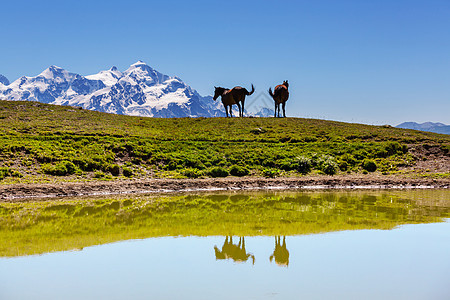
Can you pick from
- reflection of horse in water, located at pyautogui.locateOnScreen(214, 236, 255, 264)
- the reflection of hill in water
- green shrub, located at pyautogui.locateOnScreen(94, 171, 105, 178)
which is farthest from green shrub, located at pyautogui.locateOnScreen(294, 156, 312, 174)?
reflection of horse in water, located at pyautogui.locateOnScreen(214, 236, 255, 264)

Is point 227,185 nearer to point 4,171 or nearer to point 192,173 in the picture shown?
point 192,173

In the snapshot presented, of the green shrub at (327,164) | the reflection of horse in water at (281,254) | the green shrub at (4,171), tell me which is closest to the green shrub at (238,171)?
the green shrub at (327,164)

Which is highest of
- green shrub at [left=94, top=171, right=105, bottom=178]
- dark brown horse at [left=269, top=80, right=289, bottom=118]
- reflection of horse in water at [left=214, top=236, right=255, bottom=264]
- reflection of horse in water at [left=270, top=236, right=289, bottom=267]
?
dark brown horse at [left=269, top=80, right=289, bottom=118]

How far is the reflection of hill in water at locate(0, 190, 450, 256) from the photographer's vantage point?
13.4 metres

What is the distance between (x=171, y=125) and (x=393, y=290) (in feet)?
142

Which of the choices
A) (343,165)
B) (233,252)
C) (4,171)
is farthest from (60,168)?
(343,165)

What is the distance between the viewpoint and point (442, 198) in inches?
859

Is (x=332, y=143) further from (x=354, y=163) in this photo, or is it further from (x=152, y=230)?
(x=152, y=230)

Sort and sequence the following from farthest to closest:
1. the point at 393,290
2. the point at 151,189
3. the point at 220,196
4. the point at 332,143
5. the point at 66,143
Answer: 1. the point at 332,143
2. the point at 66,143
3. the point at 151,189
4. the point at 220,196
5. the point at 393,290

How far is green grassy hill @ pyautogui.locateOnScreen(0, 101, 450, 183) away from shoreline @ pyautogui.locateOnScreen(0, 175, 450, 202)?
2.18 metres

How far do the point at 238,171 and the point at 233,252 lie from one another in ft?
67.1

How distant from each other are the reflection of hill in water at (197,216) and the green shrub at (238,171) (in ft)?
25.7

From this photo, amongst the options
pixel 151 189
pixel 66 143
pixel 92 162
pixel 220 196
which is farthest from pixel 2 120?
pixel 220 196

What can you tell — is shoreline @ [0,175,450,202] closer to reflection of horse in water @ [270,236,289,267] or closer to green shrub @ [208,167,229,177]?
green shrub @ [208,167,229,177]
